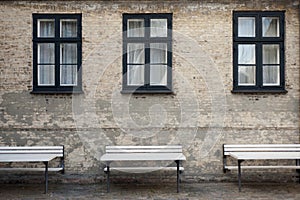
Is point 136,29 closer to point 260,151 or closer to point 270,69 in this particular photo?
point 270,69

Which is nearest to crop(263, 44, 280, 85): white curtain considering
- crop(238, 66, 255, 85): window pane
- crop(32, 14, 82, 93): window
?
crop(238, 66, 255, 85): window pane

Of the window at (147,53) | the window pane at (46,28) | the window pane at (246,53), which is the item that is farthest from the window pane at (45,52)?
the window pane at (246,53)

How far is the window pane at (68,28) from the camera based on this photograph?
1110cm

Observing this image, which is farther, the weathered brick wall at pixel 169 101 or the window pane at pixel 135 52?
the window pane at pixel 135 52

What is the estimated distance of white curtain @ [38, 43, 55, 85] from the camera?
36.4 ft

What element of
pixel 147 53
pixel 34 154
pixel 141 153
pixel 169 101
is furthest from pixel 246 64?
pixel 34 154

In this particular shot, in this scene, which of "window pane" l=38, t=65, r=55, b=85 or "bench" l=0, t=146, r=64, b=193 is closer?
"bench" l=0, t=146, r=64, b=193

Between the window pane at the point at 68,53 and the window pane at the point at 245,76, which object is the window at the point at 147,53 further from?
the window pane at the point at 245,76

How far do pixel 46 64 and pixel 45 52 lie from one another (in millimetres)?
338

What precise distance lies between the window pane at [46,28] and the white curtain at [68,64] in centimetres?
47

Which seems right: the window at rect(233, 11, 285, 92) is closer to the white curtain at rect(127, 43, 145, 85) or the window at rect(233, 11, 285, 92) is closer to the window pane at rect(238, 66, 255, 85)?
the window pane at rect(238, 66, 255, 85)

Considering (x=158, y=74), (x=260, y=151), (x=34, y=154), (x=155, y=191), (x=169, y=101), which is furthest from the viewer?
(x=158, y=74)

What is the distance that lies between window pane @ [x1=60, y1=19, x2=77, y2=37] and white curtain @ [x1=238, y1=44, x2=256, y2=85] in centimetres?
464

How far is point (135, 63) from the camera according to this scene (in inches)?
438
